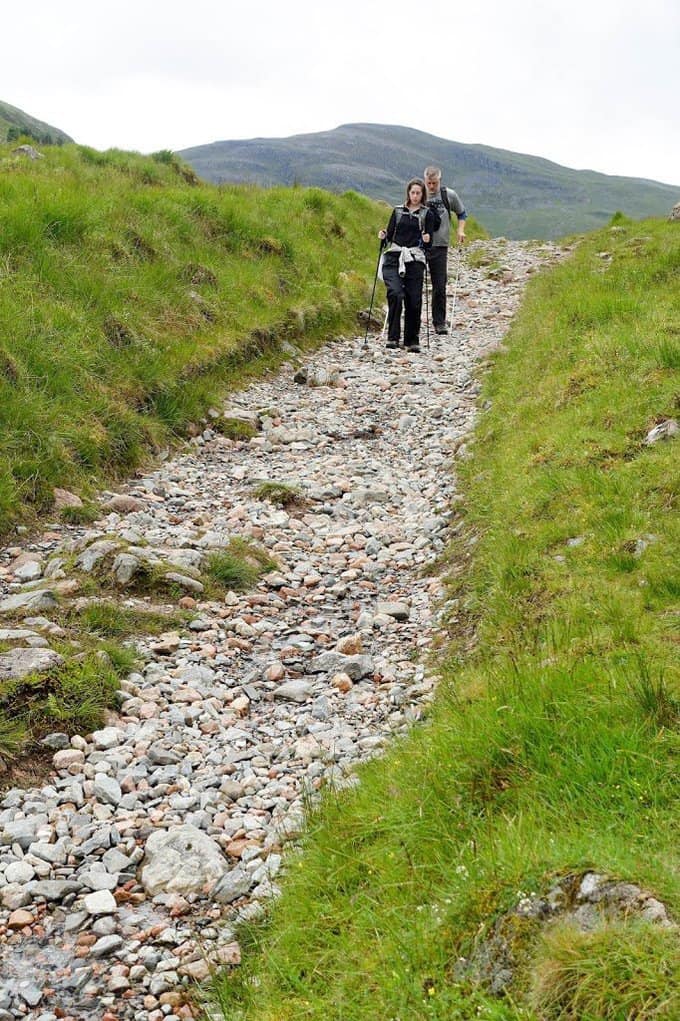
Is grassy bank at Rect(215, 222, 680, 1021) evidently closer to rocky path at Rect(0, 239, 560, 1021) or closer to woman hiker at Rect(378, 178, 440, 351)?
rocky path at Rect(0, 239, 560, 1021)

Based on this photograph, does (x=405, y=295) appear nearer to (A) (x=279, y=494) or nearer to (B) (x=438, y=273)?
(B) (x=438, y=273)

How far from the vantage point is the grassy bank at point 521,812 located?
311 centimetres

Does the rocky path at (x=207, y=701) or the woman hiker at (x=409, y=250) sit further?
the woman hiker at (x=409, y=250)

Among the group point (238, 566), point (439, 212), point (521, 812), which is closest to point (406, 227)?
point (439, 212)

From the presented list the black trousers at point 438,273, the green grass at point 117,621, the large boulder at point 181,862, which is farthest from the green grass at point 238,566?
the black trousers at point 438,273

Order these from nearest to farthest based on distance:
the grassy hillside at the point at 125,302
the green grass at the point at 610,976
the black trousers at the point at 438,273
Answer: the green grass at the point at 610,976 → the grassy hillside at the point at 125,302 → the black trousers at the point at 438,273

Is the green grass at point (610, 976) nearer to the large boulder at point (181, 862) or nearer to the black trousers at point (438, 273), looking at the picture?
the large boulder at point (181, 862)

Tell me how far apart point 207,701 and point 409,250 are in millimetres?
14221

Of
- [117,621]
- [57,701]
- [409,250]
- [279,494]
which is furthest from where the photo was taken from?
[409,250]

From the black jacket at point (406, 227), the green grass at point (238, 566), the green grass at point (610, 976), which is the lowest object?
the green grass at point (238, 566)

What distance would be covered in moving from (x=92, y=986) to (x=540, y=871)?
2.40 metres

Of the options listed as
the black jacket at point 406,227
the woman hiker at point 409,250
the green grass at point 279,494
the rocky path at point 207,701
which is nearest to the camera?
the rocky path at point 207,701

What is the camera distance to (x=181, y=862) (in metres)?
5.05

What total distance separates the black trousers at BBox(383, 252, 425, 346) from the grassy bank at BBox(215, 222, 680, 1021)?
11527 millimetres
